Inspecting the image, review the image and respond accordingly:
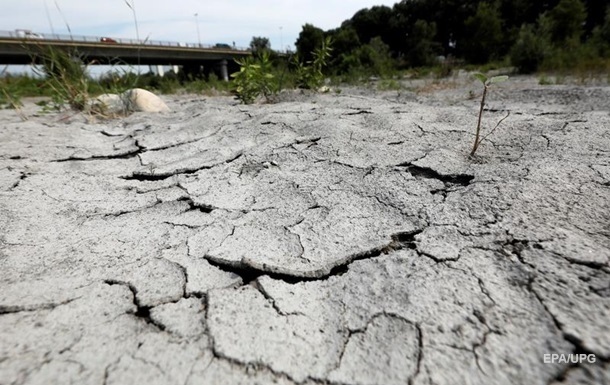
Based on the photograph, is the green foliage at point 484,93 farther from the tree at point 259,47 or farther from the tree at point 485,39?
the tree at point 485,39

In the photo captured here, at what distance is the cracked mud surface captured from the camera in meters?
0.66

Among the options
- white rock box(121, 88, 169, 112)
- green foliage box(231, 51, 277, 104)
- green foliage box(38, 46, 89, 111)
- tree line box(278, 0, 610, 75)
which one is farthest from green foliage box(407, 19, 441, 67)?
green foliage box(38, 46, 89, 111)

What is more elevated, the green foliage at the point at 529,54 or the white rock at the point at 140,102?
the green foliage at the point at 529,54

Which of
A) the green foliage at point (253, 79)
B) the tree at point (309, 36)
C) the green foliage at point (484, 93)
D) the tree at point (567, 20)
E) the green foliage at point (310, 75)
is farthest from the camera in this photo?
the tree at point (309, 36)

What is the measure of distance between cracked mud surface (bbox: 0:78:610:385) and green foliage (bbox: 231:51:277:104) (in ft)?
5.79

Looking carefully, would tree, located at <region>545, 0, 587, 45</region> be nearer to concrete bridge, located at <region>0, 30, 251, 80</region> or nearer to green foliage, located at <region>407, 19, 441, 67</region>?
green foliage, located at <region>407, 19, 441, 67</region>

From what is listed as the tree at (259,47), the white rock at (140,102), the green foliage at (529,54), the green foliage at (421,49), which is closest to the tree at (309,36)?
the tree at (259,47)

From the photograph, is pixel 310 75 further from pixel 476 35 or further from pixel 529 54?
pixel 476 35

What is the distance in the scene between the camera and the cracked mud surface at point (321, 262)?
0.66 m

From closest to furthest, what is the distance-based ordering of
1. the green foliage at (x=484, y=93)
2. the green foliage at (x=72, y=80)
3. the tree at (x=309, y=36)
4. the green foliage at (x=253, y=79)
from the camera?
the green foliage at (x=484, y=93) → the green foliage at (x=72, y=80) → the green foliage at (x=253, y=79) → the tree at (x=309, y=36)

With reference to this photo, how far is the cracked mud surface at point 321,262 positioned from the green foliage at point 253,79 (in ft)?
5.79

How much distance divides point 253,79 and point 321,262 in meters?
2.87

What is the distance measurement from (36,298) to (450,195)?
1.43 m

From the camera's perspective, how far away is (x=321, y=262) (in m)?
0.96
